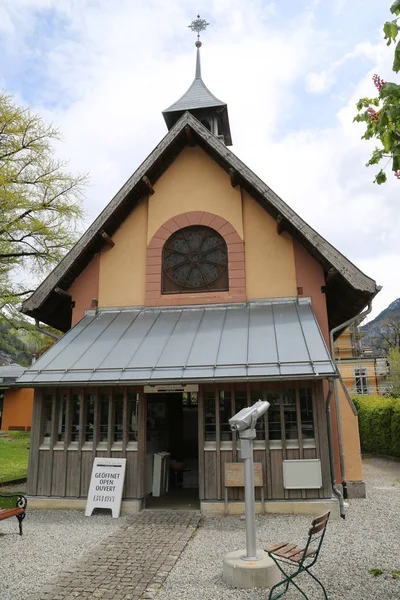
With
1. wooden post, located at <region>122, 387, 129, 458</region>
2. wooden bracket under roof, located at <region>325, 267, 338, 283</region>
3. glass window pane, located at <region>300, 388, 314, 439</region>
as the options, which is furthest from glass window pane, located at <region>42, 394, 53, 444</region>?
wooden bracket under roof, located at <region>325, 267, 338, 283</region>

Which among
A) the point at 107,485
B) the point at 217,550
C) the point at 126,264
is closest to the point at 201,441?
the point at 107,485

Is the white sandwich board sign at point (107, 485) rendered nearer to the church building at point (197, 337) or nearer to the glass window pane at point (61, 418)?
the church building at point (197, 337)

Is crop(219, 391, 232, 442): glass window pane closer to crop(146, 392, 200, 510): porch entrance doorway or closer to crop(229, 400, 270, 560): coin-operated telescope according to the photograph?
crop(146, 392, 200, 510): porch entrance doorway

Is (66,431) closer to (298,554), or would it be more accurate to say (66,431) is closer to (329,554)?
(329,554)

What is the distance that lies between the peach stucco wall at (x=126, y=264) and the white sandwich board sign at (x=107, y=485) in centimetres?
395

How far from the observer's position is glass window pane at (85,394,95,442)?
9.58m

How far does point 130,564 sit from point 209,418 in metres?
3.51

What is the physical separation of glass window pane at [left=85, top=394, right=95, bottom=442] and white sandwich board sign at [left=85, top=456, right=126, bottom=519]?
2.07 feet

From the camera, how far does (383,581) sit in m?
5.32

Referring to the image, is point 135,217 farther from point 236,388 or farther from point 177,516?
point 177,516

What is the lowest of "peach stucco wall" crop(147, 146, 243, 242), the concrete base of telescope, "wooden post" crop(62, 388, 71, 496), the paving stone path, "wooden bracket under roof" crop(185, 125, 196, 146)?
the paving stone path

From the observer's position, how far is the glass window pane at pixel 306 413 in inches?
348

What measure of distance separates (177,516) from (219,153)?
7.91 m

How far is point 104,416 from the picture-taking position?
9562 mm
